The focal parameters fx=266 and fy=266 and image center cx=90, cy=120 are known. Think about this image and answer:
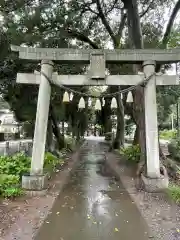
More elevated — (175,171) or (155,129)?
(155,129)

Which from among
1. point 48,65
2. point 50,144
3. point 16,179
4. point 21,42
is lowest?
point 16,179

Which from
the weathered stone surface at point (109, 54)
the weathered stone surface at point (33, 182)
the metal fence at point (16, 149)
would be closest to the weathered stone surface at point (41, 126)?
the weathered stone surface at point (33, 182)

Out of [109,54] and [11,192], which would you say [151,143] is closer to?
[109,54]

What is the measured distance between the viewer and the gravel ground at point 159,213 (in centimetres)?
516

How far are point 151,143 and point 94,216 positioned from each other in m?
3.40

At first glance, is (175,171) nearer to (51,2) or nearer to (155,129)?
(155,129)

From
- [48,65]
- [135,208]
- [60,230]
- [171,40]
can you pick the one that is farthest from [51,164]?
[171,40]

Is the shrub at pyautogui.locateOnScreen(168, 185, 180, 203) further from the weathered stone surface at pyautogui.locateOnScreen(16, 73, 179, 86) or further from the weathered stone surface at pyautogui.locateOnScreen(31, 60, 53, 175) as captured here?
the weathered stone surface at pyautogui.locateOnScreen(31, 60, 53, 175)

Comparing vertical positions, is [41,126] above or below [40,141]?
above

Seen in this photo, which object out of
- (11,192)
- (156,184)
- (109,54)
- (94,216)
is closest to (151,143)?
(156,184)

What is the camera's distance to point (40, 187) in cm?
819

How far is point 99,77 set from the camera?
8750 millimetres

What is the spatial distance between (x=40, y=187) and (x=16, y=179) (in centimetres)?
77

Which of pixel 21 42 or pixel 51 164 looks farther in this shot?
pixel 51 164
